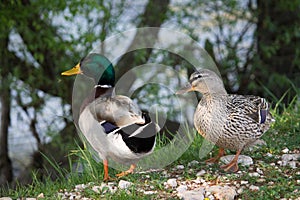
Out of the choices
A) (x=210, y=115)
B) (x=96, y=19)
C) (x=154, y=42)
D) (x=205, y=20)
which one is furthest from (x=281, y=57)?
(x=210, y=115)

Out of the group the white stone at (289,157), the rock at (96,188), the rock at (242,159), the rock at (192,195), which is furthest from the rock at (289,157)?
the rock at (96,188)

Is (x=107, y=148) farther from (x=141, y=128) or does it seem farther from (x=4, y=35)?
(x=4, y=35)

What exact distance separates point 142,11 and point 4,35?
6.83 feet

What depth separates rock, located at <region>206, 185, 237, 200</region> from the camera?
4.19 meters

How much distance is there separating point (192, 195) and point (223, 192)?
22cm

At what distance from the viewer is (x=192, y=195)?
422cm

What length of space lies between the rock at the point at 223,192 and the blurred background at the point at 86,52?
3.36 meters

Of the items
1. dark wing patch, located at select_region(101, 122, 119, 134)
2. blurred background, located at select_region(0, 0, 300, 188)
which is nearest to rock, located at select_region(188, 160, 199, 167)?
dark wing patch, located at select_region(101, 122, 119, 134)

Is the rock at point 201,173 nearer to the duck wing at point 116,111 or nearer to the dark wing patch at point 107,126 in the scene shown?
the duck wing at point 116,111

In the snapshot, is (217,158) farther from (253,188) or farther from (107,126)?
(107,126)

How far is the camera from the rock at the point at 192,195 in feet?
13.8

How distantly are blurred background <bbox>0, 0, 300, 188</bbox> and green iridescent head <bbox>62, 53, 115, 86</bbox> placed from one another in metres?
2.45

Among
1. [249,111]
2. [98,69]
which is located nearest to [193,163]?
[249,111]

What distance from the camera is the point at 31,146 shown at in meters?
9.02
